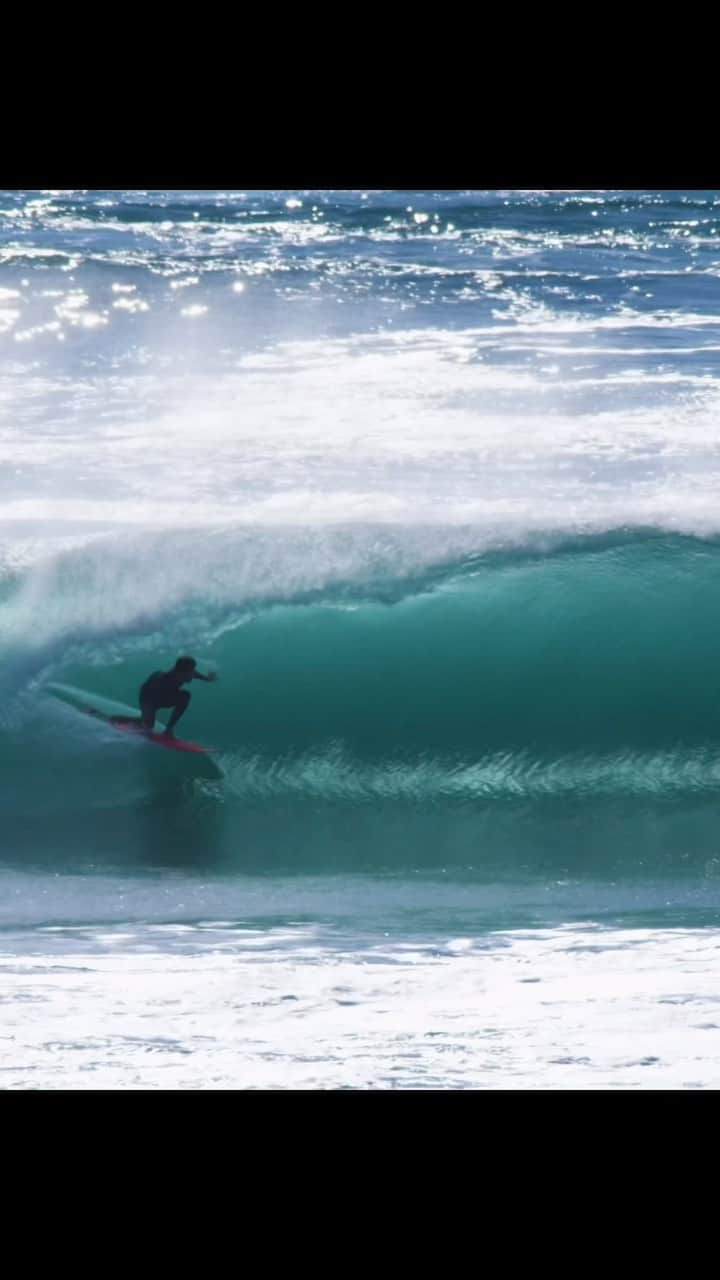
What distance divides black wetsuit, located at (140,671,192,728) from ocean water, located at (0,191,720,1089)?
7.9 inches

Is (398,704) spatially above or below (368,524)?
below

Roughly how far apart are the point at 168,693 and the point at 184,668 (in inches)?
5.5

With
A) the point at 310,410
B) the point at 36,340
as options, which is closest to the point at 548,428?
the point at 310,410

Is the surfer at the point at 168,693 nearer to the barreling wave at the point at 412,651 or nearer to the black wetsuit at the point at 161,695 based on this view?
the black wetsuit at the point at 161,695

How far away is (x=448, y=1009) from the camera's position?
17.1 ft

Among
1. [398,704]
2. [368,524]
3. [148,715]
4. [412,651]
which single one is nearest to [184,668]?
[148,715]

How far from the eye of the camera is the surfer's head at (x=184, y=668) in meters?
6.57

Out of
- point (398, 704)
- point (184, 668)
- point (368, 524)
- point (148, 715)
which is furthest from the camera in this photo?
point (368, 524)

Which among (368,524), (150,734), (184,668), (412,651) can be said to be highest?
(368,524)

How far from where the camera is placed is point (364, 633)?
782cm

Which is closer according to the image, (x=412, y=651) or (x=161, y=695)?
(x=161, y=695)

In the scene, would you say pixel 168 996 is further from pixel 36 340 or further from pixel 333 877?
pixel 36 340

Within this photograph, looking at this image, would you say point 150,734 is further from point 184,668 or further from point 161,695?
point 184,668

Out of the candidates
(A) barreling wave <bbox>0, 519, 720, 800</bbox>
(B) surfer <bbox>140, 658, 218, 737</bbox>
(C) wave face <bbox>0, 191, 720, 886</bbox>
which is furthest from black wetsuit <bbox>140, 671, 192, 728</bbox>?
(A) barreling wave <bbox>0, 519, 720, 800</bbox>
